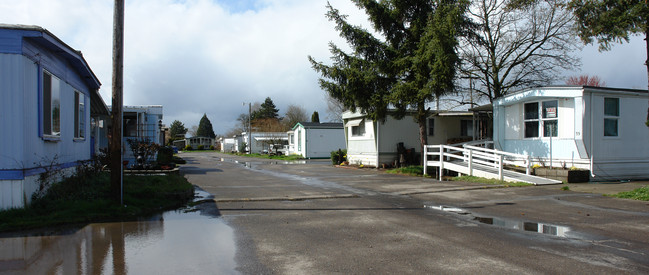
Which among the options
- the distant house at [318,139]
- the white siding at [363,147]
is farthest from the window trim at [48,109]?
the distant house at [318,139]

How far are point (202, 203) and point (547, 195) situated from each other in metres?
8.80

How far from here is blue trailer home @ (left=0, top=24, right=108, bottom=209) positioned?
7223 millimetres

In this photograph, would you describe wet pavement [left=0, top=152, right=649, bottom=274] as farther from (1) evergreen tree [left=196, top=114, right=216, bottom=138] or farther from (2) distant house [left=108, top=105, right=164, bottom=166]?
(1) evergreen tree [left=196, top=114, right=216, bottom=138]

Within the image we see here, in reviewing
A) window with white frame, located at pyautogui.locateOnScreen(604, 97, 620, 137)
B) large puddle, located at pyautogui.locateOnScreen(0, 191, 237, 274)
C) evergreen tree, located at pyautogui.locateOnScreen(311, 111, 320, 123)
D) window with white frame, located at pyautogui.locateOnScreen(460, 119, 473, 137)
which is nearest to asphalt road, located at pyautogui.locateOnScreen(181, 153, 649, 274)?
large puddle, located at pyautogui.locateOnScreen(0, 191, 237, 274)

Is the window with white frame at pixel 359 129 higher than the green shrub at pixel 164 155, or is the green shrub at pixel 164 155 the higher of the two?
the window with white frame at pixel 359 129

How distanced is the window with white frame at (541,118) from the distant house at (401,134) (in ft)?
17.4

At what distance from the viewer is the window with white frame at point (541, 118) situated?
14.8 m

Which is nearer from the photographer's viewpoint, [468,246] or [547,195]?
[468,246]

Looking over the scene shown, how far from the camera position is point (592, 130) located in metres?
13.8

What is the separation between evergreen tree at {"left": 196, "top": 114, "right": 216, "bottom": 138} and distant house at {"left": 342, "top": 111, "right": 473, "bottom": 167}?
98.7 metres

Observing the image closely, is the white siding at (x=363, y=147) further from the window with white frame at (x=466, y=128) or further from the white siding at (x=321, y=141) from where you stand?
the white siding at (x=321, y=141)

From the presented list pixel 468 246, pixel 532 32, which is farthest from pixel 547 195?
pixel 532 32

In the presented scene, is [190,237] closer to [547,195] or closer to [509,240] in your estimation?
[509,240]

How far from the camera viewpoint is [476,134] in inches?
858
